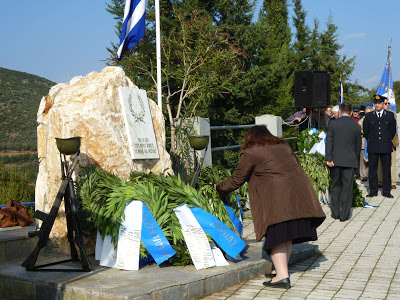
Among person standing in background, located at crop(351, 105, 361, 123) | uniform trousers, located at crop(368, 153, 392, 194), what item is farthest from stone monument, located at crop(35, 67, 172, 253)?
person standing in background, located at crop(351, 105, 361, 123)

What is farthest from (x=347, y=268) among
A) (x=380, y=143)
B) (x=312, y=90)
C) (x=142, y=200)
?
(x=312, y=90)

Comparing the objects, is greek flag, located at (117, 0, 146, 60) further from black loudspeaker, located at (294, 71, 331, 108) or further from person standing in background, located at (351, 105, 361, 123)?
person standing in background, located at (351, 105, 361, 123)

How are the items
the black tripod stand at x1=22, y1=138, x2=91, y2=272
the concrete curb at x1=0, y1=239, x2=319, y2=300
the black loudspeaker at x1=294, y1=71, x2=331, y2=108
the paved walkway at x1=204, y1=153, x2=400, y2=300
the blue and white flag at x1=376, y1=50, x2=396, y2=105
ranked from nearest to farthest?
1. the concrete curb at x1=0, y1=239, x2=319, y2=300
2. the paved walkway at x1=204, y1=153, x2=400, y2=300
3. the black tripod stand at x1=22, y1=138, x2=91, y2=272
4. the black loudspeaker at x1=294, y1=71, x2=331, y2=108
5. the blue and white flag at x1=376, y1=50, x2=396, y2=105

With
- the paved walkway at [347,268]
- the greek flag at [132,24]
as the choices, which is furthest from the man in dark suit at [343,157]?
the greek flag at [132,24]

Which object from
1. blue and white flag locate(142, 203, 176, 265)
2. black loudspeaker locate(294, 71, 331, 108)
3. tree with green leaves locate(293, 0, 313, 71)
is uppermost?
tree with green leaves locate(293, 0, 313, 71)

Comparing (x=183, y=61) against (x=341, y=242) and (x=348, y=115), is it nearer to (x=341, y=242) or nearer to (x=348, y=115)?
(x=348, y=115)

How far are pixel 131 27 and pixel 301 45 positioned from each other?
33363mm

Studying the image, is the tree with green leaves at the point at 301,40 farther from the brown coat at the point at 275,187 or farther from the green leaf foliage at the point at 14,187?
the brown coat at the point at 275,187

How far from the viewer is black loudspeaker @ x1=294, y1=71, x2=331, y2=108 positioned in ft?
45.4

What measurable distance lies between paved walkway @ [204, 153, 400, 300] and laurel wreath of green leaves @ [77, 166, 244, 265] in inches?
32.0

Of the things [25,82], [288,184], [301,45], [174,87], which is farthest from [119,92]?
[25,82]

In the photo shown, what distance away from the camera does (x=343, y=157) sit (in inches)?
383

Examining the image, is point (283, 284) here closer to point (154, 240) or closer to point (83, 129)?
point (154, 240)

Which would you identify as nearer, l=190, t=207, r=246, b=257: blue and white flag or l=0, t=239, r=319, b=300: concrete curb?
l=0, t=239, r=319, b=300: concrete curb
